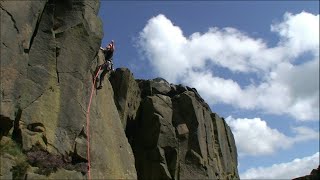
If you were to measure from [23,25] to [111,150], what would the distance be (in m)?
10.9

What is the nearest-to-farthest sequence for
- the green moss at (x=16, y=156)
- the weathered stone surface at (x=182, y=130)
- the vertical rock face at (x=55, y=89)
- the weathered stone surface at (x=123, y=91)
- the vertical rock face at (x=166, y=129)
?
the green moss at (x=16, y=156) < the vertical rock face at (x=55, y=89) < the weathered stone surface at (x=123, y=91) < the vertical rock face at (x=166, y=129) < the weathered stone surface at (x=182, y=130)

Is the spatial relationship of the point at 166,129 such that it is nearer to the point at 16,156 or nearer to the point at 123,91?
the point at 123,91

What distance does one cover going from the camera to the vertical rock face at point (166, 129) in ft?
156

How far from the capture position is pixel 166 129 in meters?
49.6

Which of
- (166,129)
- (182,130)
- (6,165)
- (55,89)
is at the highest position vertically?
(182,130)

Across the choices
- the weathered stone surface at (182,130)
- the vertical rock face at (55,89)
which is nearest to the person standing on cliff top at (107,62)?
the vertical rock face at (55,89)

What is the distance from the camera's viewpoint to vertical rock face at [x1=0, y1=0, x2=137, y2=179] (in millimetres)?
23781

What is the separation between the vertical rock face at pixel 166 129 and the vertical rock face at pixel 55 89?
14.7 meters

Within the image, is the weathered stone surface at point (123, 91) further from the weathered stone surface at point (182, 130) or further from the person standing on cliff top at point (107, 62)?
the person standing on cliff top at point (107, 62)

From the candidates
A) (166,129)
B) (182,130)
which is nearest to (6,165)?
(166,129)

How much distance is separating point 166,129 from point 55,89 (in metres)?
23.8

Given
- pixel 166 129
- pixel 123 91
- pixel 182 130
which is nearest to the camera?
pixel 123 91

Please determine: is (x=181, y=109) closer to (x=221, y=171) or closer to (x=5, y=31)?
(x=221, y=171)

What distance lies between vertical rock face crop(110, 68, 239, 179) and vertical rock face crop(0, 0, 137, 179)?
14.7m
